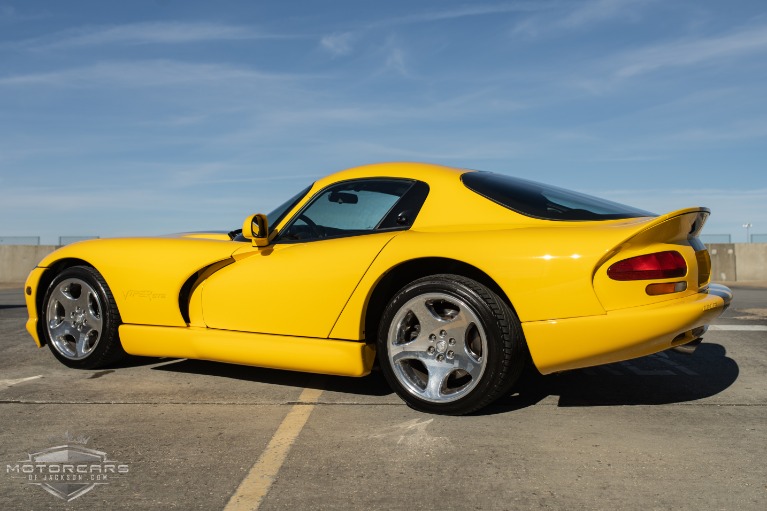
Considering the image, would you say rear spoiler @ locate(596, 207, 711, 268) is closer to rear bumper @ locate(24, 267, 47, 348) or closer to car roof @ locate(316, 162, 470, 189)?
car roof @ locate(316, 162, 470, 189)

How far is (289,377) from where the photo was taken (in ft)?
16.0

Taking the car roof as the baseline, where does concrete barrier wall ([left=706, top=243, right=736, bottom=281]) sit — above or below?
below

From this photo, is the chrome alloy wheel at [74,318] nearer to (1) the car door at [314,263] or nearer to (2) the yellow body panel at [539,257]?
(1) the car door at [314,263]

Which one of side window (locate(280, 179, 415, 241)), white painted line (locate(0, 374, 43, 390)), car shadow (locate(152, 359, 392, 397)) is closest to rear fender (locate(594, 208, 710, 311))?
side window (locate(280, 179, 415, 241))

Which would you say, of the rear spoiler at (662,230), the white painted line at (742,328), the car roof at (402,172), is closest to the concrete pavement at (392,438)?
the rear spoiler at (662,230)

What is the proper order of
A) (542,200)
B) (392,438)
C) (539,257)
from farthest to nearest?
1. (542,200)
2. (539,257)
3. (392,438)

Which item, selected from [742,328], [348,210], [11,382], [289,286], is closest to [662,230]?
[348,210]

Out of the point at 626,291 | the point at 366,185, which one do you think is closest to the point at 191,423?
the point at 366,185

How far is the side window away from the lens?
433 centimetres

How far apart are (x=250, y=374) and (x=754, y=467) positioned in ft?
9.99

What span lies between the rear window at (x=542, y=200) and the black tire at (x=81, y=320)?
2502mm

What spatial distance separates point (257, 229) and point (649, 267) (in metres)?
2.18

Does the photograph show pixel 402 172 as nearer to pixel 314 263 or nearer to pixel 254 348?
pixel 314 263

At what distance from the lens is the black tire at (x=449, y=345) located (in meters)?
3.63
